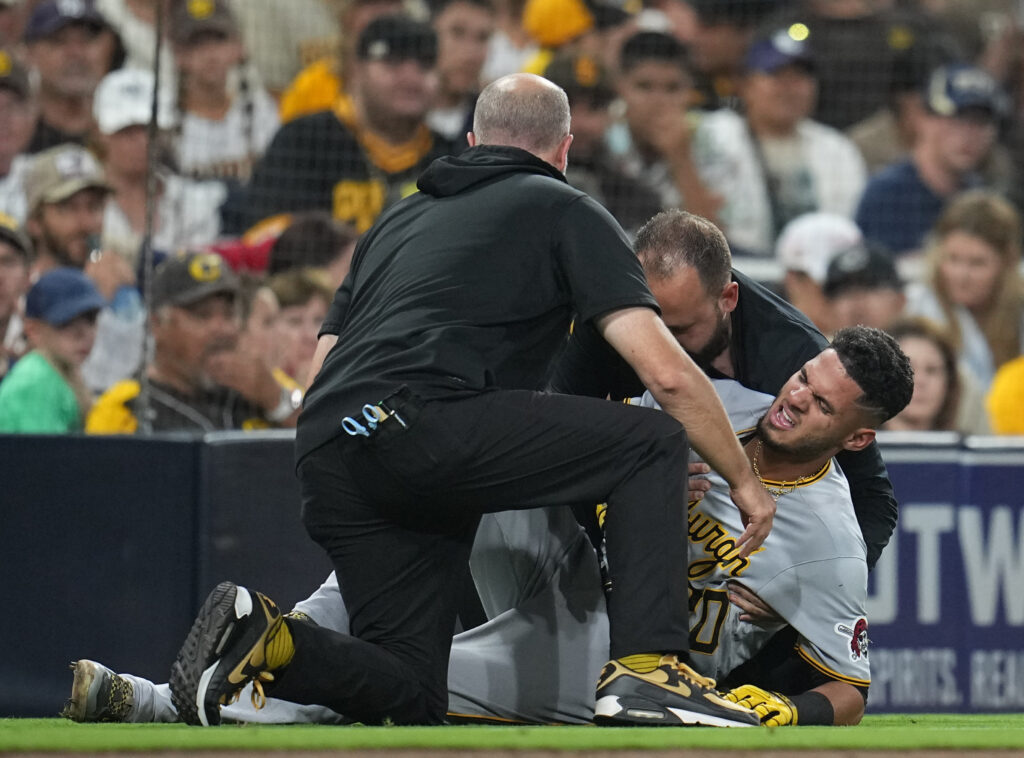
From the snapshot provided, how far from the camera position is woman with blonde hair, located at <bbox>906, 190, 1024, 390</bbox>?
7.46 meters

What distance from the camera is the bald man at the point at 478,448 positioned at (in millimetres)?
3389

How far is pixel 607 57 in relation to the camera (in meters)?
8.87

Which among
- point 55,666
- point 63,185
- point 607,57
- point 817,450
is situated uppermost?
point 607,57

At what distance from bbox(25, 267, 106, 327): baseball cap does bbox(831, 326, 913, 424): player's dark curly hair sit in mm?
3461

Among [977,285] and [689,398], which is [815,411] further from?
[977,285]

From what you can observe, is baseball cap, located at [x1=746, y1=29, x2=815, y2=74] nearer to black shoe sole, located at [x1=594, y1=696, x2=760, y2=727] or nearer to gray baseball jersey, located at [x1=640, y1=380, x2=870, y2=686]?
gray baseball jersey, located at [x1=640, y1=380, x2=870, y2=686]

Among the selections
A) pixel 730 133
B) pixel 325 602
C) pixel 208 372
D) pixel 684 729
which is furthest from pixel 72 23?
pixel 684 729

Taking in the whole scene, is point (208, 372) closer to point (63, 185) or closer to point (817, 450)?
point (63, 185)

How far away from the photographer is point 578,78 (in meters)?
7.79

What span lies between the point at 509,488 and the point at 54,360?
3166 millimetres

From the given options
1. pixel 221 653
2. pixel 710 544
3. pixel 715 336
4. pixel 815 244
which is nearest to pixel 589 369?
pixel 715 336

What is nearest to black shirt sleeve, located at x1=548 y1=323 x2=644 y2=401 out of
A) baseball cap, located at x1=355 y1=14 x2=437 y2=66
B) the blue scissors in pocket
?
the blue scissors in pocket

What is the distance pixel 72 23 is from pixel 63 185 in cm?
134

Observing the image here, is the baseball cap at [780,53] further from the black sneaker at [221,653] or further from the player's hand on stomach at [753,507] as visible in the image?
the black sneaker at [221,653]
